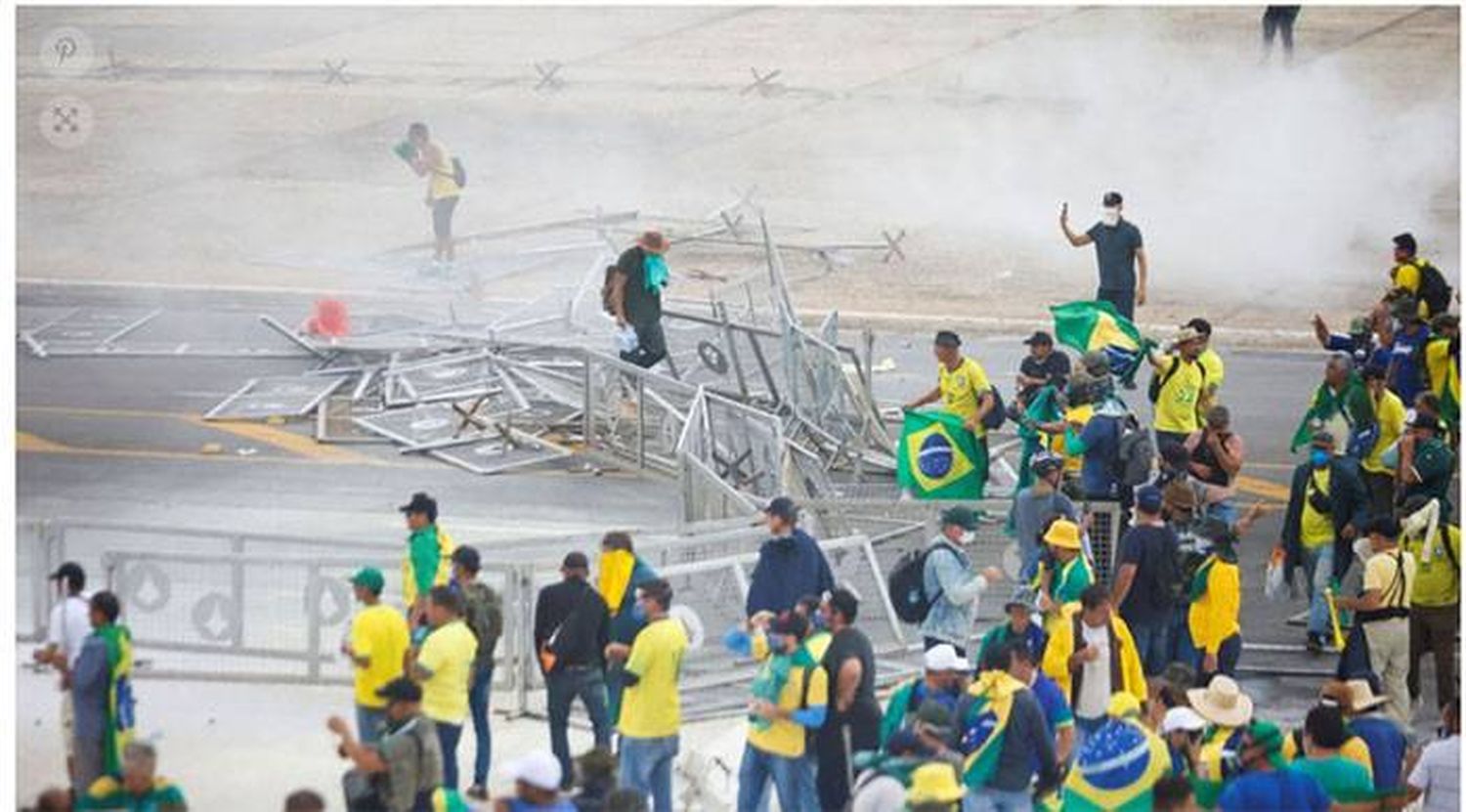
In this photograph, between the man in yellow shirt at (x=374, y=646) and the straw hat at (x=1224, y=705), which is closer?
the straw hat at (x=1224, y=705)

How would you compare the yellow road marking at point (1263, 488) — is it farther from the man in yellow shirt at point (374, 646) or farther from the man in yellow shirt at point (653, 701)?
the man in yellow shirt at point (374, 646)

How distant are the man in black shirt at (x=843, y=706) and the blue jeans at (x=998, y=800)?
0.69 m

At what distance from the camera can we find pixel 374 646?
1458 cm

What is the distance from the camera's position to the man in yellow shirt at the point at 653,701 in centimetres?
1448

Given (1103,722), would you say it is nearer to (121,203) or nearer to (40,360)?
(40,360)

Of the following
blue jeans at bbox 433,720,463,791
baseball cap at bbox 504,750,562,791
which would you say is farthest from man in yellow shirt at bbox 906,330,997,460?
baseball cap at bbox 504,750,562,791

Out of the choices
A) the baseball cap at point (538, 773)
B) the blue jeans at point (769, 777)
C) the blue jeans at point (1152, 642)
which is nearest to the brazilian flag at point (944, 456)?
the blue jeans at point (1152, 642)

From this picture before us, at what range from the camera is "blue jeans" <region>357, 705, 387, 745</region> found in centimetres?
1477

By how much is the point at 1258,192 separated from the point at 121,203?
412 inches

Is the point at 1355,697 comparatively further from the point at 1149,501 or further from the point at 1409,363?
the point at 1409,363

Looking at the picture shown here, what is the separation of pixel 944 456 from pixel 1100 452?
1358 mm

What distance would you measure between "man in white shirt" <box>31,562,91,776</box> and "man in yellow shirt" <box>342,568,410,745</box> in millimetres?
1207

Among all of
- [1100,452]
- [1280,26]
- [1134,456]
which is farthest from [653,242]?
[1280,26]

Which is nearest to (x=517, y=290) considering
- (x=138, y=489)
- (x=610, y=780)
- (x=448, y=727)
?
(x=138, y=489)
